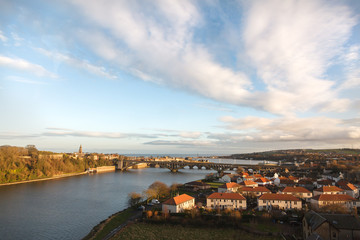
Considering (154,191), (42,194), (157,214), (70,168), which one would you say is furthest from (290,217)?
(70,168)

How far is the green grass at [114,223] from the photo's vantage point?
21650mm

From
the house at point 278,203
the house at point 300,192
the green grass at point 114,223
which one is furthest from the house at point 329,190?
the green grass at point 114,223

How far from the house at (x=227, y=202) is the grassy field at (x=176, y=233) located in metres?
6.84

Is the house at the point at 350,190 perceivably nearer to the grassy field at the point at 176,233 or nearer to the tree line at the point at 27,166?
the grassy field at the point at 176,233

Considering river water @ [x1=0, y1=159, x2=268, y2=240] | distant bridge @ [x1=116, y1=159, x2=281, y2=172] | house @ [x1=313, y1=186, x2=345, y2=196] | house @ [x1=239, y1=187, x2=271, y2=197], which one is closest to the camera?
river water @ [x1=0, y1=159, x2=268, y2=240]

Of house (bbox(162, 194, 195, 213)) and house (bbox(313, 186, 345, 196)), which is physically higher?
house (bbox(313, 186, 345, 196))

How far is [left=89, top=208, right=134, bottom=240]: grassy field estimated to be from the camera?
71.1 feet

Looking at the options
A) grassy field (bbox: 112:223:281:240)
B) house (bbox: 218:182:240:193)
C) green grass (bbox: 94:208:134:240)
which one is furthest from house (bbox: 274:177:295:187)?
green grass (bbox: 94:208:134:240)

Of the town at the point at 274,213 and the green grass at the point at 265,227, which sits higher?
the town at the point at 274,213

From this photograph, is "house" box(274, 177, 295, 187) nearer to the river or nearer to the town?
the town

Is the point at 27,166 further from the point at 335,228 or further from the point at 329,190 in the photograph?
the point at 335,228

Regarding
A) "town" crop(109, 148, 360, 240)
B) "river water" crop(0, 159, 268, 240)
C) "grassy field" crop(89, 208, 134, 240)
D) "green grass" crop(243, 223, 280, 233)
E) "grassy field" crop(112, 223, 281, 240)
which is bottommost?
"river water" crop(0, 159, 268, 240)

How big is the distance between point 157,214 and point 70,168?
6316cm

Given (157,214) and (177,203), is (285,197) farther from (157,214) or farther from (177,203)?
(157,214)
